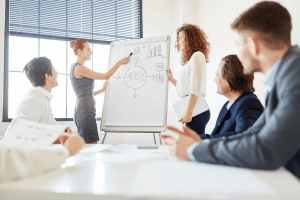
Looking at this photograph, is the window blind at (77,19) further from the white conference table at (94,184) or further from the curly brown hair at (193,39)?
the white conference table at (94,184)

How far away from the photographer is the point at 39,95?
1.51m

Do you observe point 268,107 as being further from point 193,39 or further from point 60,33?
point 60,33

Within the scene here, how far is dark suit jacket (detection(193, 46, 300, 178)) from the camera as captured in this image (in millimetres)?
529

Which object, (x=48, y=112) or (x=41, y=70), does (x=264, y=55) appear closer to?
(x=48, y=112)

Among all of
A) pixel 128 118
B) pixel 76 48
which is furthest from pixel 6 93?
pixel 128 118

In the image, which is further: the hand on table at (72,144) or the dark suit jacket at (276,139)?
the hand on table at (72,144)

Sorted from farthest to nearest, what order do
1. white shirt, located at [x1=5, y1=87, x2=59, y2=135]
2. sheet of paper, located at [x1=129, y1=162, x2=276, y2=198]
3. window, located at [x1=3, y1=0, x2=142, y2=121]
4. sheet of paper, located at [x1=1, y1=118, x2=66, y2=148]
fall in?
window, located at [x1=3, y1=0, x2=142, y2=121] < white shirt, located at [x1=5, y1=87, x2=59, y2=135] < sheet of paper, located at [x1=1, y1=118, x2=66, y2=148] < sheet of paper, located at [x1=129, y1=162, x2=276, y2=198]

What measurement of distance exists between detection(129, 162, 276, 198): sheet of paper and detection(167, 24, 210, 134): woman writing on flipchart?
1046 millimetres

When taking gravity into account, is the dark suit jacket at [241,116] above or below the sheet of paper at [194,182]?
above

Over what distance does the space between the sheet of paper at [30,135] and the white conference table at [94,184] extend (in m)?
0.09

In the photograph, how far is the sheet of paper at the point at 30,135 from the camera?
606mm

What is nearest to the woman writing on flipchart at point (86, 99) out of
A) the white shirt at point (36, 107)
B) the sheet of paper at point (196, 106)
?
the white shirt at point (36, 107)

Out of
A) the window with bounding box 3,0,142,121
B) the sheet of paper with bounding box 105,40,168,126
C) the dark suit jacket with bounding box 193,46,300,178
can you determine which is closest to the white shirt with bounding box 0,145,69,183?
the dark suit jacket with bounding box 193,46,300,178

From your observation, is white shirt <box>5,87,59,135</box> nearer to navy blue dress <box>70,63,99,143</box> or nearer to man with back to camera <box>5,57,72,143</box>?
man with back to camera <box>5,57,72,143</box>
